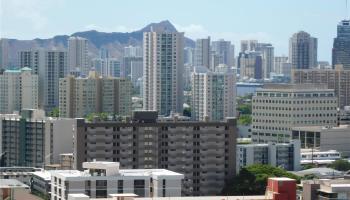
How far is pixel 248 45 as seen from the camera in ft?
205

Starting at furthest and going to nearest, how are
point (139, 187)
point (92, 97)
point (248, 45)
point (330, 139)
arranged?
1. point (248, 45)
2. point (92, 97)
3. point (330, 139)
4. point (139, 187)

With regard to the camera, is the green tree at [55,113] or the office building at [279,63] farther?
the office building at [279,63]

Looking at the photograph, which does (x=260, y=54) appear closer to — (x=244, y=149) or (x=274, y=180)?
(x=244, y=149)

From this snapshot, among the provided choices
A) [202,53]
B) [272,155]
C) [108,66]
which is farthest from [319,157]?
[202,53]

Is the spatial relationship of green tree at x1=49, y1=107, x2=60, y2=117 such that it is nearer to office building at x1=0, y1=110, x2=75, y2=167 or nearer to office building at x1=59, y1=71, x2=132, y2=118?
office building at x1=59, y1=71, x2=132, y2=118

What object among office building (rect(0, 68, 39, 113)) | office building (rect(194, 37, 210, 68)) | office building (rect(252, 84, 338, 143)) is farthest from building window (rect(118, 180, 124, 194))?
office building (rect(194, 37, 210, 68))

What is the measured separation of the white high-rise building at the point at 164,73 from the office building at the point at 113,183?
1827 centimetres

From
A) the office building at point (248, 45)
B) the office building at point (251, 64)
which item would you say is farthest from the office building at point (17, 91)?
the office building at point (248, 45)

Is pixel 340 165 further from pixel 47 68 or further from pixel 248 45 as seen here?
pixel 248 45

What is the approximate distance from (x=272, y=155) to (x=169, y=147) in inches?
136

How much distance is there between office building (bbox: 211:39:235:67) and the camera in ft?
197

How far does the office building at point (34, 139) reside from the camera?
19.2 meters

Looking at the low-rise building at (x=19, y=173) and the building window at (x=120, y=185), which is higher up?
the building window at (x=120, y=185)

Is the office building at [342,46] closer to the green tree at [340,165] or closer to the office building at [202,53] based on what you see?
the office building at [202,53]
